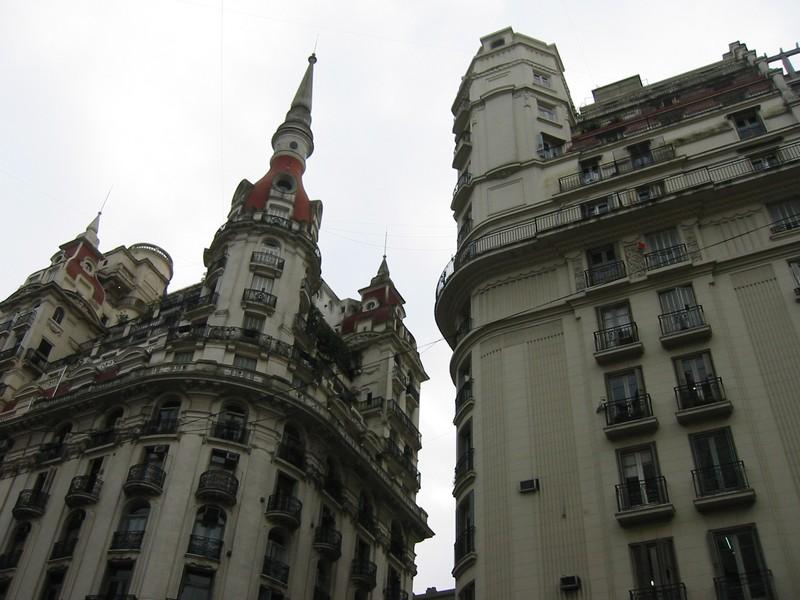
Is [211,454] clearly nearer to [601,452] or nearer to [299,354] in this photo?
[299,354]

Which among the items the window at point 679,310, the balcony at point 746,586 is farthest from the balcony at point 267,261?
the balcony at point 746,586

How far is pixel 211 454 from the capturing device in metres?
40.6

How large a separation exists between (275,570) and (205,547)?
12.0 ft

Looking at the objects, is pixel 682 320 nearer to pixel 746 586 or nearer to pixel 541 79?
pixel 746 586

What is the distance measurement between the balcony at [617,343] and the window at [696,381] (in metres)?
1.49

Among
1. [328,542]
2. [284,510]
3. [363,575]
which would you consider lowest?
[363,575]

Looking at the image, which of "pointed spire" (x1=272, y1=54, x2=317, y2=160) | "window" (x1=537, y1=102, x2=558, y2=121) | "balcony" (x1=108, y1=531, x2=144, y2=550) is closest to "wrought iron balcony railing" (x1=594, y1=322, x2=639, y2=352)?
"window" (x1=537, y1=102, x2=558, y2=121)

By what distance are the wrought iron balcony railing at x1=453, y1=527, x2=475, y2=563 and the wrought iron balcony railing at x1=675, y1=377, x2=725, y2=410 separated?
7.80 metres

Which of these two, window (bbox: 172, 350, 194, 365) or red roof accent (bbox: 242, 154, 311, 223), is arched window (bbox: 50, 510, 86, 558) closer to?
window (bbox: 172, 350, 194, 365)

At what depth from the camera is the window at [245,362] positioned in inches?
1774

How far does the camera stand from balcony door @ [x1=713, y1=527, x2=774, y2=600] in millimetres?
20531

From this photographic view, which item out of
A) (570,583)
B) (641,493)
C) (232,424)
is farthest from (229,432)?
(641,493)

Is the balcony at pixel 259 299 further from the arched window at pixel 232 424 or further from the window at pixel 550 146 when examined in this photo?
the window at pixel 550 146

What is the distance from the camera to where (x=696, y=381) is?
2575 cm
